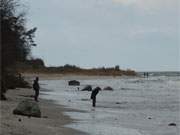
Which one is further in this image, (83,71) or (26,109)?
(83,71)

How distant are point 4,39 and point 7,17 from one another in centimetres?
150

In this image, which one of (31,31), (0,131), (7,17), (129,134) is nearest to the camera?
(0,131)

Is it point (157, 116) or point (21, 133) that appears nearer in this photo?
point (21, 133)

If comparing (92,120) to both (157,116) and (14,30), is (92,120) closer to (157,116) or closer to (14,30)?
(157,116)

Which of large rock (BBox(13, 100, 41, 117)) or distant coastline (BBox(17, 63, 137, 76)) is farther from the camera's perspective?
distant coastline (BBox(17, 63, 137, 76))

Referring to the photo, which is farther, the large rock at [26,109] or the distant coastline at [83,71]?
the distant coastline at [83,71]

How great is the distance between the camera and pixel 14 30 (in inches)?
1266

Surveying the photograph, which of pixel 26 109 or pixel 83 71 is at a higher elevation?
pixel 83 71

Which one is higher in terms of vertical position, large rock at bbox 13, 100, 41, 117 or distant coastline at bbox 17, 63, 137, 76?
distant coastline at bbox 17, 63, 137, 76

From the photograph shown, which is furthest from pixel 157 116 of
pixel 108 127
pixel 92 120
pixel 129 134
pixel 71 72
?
pixel 71 72

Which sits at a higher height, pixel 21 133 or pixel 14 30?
pixel 14 30

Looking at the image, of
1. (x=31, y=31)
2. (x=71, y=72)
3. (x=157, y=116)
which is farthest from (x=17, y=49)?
(x=71, y=72)

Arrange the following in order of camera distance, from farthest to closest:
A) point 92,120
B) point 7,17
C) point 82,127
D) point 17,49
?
point 17,49, point 7,17, point 92,120, point 82,127

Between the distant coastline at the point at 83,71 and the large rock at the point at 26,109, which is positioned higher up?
the distant coastline at the point at 83,71
